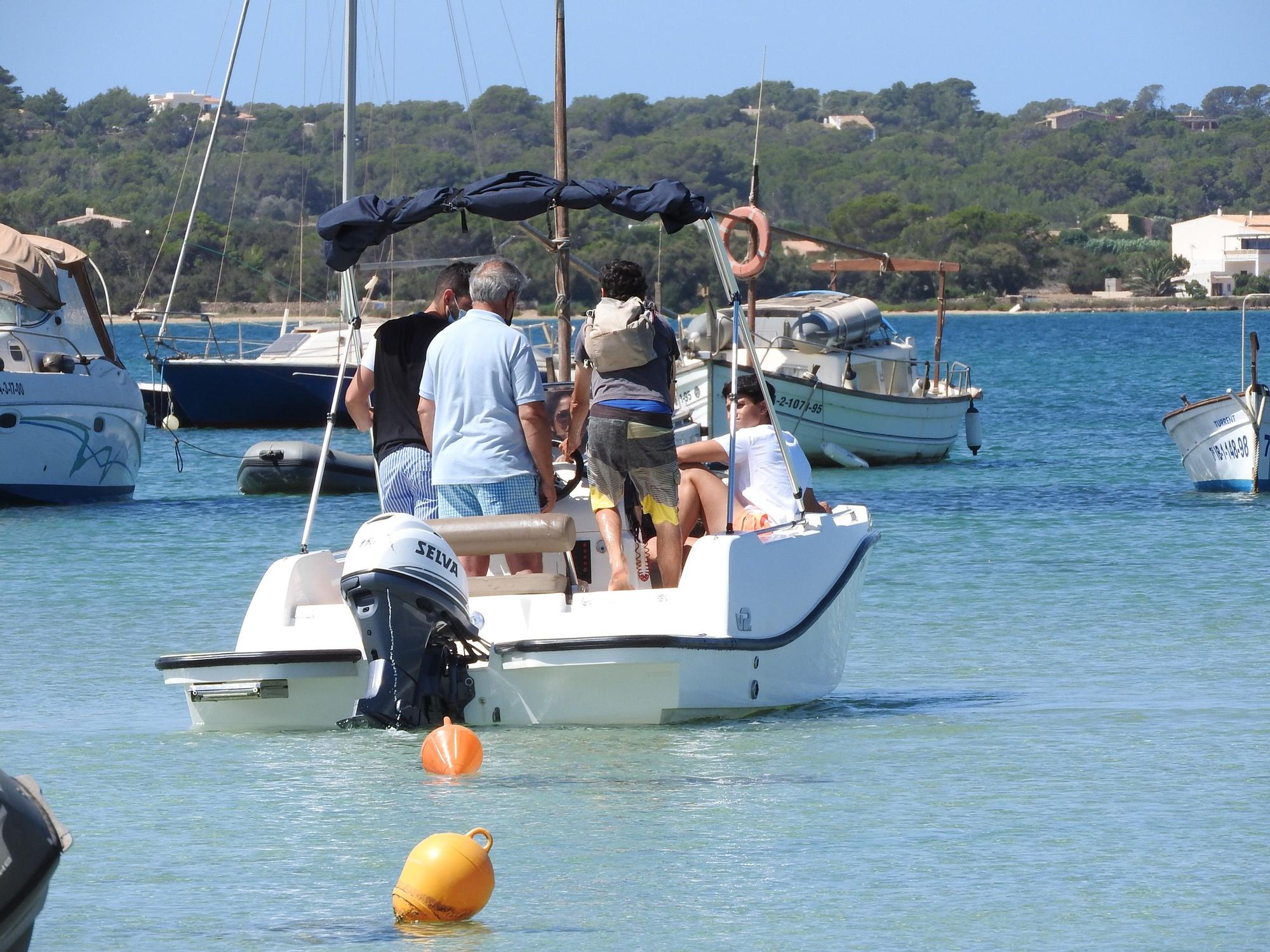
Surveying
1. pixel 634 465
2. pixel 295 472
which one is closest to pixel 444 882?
pixel 634 465

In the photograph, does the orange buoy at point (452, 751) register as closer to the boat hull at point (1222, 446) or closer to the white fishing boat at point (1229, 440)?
the white fishing boat at point (1229, 440)

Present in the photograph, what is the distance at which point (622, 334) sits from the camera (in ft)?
26.3

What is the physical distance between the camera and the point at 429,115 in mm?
143750

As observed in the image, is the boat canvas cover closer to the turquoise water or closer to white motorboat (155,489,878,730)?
the turquoise water

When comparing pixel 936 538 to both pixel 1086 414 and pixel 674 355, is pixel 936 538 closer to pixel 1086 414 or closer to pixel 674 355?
pixel 674 355

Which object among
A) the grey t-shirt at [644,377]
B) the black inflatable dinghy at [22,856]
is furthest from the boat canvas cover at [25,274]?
the black inflatable dinghy at [22,856]

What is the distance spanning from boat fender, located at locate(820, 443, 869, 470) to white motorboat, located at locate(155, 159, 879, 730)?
1903 cm

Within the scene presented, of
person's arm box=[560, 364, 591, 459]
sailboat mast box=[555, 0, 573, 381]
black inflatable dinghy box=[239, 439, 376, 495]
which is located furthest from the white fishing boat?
person's arm box=[560, 364, 591, 459]

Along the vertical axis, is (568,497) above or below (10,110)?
below

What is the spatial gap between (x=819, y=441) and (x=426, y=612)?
66.5ft

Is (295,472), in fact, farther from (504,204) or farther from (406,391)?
(504,204)

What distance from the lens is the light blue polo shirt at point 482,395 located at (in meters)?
8.02

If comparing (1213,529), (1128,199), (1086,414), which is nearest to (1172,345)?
(1086,414)

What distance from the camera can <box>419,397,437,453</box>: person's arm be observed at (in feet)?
27.0
